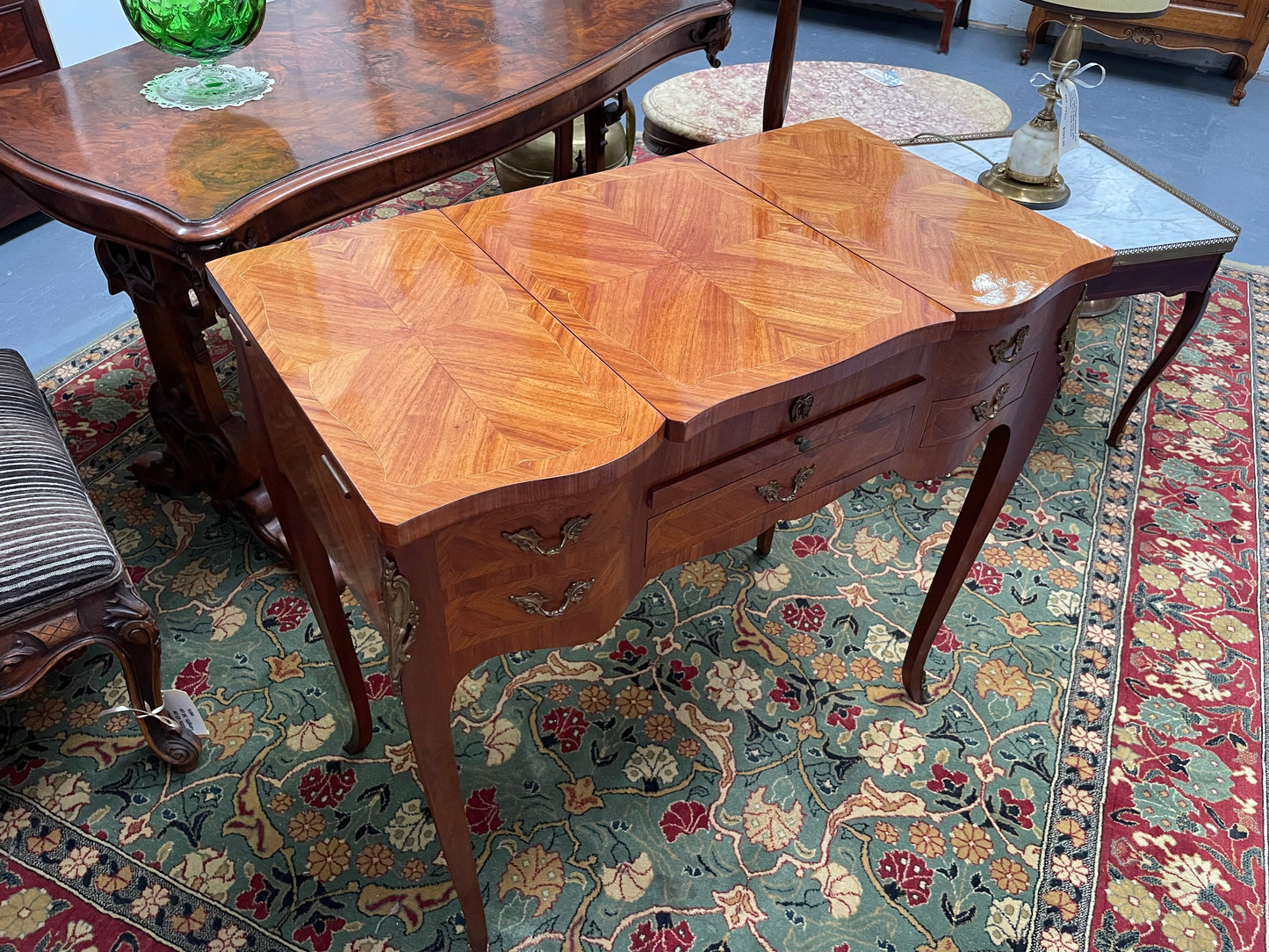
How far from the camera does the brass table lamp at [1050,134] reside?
76.7 inches

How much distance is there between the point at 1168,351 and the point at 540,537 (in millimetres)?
2068

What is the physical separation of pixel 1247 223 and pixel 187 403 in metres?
3.91

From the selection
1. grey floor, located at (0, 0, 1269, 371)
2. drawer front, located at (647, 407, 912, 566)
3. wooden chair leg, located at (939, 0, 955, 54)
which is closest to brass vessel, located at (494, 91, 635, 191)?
grey floor, located at (0, 0, 1269, 371)

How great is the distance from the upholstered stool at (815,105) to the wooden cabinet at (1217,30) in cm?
192

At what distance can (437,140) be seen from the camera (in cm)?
166

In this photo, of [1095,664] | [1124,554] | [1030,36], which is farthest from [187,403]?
[1030,36]

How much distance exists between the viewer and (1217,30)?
4578 mm

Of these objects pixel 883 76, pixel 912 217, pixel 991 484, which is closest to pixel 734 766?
pixel 991 484

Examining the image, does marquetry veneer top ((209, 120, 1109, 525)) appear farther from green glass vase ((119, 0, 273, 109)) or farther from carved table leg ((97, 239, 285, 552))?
green glass vase ((119, 0, 273, 109))

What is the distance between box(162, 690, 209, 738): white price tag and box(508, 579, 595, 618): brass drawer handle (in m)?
0.96

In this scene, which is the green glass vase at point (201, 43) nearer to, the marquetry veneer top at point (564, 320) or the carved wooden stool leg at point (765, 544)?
the marquetry veneer top at point (564, 320)

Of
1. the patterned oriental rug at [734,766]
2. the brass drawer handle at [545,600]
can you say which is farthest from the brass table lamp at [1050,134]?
the brass drawer handle at [545,600]

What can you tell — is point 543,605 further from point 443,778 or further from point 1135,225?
point 1135,225

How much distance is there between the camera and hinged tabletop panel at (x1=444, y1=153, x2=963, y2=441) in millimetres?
1052
